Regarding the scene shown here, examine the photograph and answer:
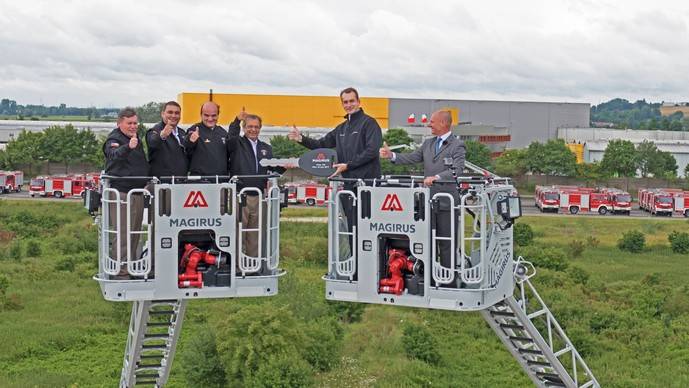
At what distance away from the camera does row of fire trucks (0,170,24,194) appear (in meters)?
75.5

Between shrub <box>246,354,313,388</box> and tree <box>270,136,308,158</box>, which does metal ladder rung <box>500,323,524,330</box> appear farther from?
tree <box>270,136,308,158</box>

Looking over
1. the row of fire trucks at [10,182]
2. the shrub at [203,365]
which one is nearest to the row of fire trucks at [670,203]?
the shrub at [203,365]

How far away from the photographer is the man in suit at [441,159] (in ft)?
39.7

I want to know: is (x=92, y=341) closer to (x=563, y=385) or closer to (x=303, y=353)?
(x=303, y=353)

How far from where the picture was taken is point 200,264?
12727mm

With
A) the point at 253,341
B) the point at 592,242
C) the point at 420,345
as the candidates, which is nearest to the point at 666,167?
the point at 592,242

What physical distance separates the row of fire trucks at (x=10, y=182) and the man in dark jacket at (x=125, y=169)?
6744cm

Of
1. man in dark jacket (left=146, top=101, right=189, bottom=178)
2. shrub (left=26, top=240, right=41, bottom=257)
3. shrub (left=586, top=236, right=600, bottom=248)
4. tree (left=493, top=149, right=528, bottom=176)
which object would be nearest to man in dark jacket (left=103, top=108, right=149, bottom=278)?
man in dark jacket (left=146, top=101, right=189, bottom=178)

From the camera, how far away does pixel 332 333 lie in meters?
26.5

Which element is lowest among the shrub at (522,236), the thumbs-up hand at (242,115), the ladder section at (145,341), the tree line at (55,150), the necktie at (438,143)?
the shrub at (522,236)

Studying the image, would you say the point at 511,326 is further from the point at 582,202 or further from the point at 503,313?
the point at 582,202

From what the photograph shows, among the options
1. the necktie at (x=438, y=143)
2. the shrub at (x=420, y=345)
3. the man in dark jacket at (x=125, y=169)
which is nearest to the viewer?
the man in dark jacket at (x=125, y=169)

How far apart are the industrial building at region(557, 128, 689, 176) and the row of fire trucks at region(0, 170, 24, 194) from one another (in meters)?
61.0

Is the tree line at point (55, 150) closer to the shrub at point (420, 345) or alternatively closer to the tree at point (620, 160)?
the tree at point (620, 160)
